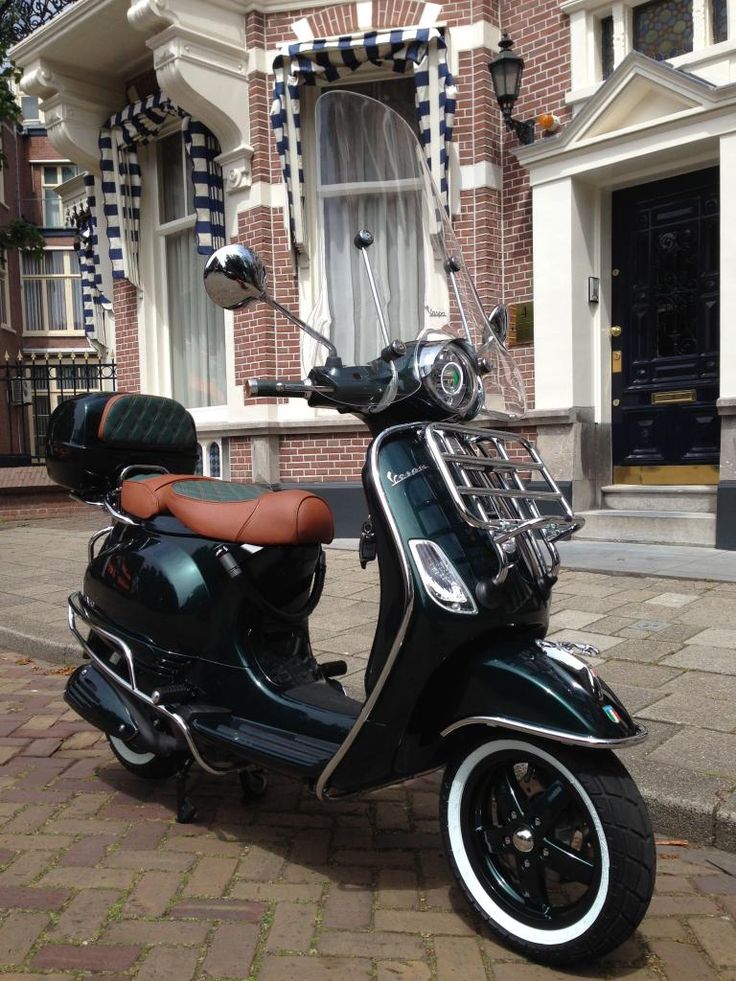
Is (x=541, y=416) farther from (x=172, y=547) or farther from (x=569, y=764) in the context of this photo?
(x=569, y=764)

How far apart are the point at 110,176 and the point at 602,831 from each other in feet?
31.8

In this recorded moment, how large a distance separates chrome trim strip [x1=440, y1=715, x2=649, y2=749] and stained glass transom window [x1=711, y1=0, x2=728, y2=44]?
6771 mm

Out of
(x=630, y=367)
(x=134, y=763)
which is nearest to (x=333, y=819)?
(x=134, y=763)

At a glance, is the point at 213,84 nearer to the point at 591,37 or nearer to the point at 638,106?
the point at 591,37

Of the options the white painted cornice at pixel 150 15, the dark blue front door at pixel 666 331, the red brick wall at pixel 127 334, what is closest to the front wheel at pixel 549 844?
the dark blue front door at pixel 666 331

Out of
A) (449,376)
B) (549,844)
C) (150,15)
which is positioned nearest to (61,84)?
(150,15)

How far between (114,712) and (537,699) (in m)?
1.47

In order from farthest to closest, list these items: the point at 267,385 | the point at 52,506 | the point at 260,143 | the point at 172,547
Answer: the point at 52,506 < the point at 260,143 < the point at 172,547 < the point at 267,385

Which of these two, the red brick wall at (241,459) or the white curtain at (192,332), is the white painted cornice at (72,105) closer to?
the white curtain at (192,332)

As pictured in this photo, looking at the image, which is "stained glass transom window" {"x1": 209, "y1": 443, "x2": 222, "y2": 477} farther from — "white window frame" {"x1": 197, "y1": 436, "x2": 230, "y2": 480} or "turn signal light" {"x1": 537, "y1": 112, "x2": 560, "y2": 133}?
"turn signal light" {"x1": 537, "y1": 112, "x2": 560, "y2": 133}

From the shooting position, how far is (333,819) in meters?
2.81

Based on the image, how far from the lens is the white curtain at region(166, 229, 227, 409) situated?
31.9ft

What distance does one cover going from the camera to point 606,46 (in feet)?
24.7

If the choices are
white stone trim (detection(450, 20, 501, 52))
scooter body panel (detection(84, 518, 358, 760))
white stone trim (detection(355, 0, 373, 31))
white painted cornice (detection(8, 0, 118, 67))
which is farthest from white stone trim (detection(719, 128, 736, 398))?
white painted cornice (detection(8, 0, 118, 67))
